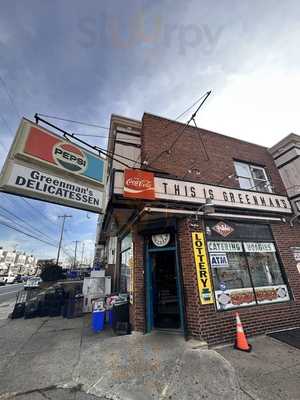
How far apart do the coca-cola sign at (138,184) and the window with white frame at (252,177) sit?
491 centimetres

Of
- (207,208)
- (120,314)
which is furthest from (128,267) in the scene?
(207,208)

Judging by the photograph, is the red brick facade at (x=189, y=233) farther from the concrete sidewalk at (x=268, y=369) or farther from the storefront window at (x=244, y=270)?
the concrete sidewalk at (x=268, y=369)

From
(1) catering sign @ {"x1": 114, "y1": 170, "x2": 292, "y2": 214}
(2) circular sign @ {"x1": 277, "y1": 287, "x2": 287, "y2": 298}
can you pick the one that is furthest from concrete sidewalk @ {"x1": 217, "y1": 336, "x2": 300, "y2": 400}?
(1) catering sign @ {"x1": 114, "y1": 170, "x2": 292, "y2": 214}

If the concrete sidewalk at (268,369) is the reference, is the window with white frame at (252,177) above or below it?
above

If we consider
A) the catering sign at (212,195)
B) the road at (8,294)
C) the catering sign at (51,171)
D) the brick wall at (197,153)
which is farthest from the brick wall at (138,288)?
the road at (8,294)

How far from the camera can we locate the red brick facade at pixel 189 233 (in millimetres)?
5000

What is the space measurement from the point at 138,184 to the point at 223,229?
3.53 m

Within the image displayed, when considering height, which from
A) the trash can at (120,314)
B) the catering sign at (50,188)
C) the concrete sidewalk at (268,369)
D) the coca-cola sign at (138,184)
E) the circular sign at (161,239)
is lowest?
the concrete sidewalk at (268,369)

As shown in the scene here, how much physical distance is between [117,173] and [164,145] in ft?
10.2

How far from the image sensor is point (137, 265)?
6.08m

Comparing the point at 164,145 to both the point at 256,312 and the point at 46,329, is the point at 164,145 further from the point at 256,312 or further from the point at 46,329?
the point at 46,329

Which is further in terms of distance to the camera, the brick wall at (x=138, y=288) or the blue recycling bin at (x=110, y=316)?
the blue recycling bin at (x=110, y=316)

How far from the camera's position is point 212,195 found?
613 cm

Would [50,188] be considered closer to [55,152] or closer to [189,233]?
[55,152]
